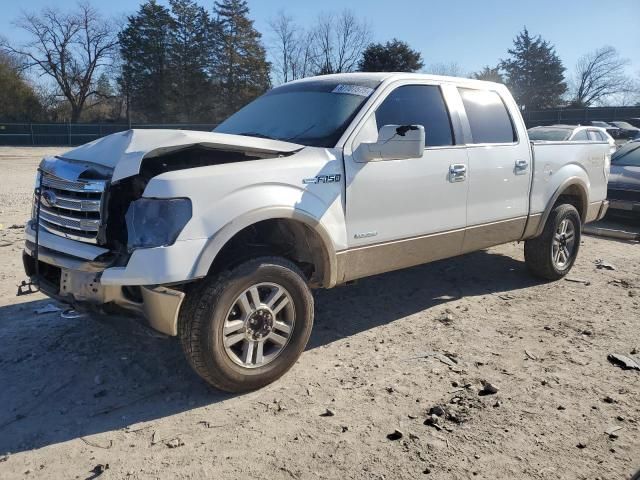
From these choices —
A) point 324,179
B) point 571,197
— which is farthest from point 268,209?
point 571,197

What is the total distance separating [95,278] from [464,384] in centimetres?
245

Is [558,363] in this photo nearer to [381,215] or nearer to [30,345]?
[381,215]

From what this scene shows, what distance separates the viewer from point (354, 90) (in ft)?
14.0

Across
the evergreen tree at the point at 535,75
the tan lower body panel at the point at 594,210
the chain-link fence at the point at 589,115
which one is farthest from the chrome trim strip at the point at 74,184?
the evergreen tree at the point at 535,75

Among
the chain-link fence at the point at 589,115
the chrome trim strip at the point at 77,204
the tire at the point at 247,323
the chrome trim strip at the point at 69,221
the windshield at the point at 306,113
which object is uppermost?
the chain-link fence at the point at 589,115

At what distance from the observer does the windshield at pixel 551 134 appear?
13.4m

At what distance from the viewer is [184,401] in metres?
3.35

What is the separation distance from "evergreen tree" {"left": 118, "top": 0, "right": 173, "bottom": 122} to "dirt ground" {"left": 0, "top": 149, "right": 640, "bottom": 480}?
48950 millimetres

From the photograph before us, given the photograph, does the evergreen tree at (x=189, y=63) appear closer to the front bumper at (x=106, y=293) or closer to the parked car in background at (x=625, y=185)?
the parked car in background at (x=625, y=185)

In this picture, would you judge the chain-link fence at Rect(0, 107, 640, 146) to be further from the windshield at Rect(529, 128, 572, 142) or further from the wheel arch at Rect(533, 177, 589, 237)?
the wheel arch at Rect(533, 177, 589, 237)

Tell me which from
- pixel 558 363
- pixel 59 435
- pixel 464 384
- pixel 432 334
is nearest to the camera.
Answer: pixel 59 435

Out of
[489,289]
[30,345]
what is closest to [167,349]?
[30,345]

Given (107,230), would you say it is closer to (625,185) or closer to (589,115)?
(625,185)

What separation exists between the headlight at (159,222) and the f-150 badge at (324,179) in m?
0.87
